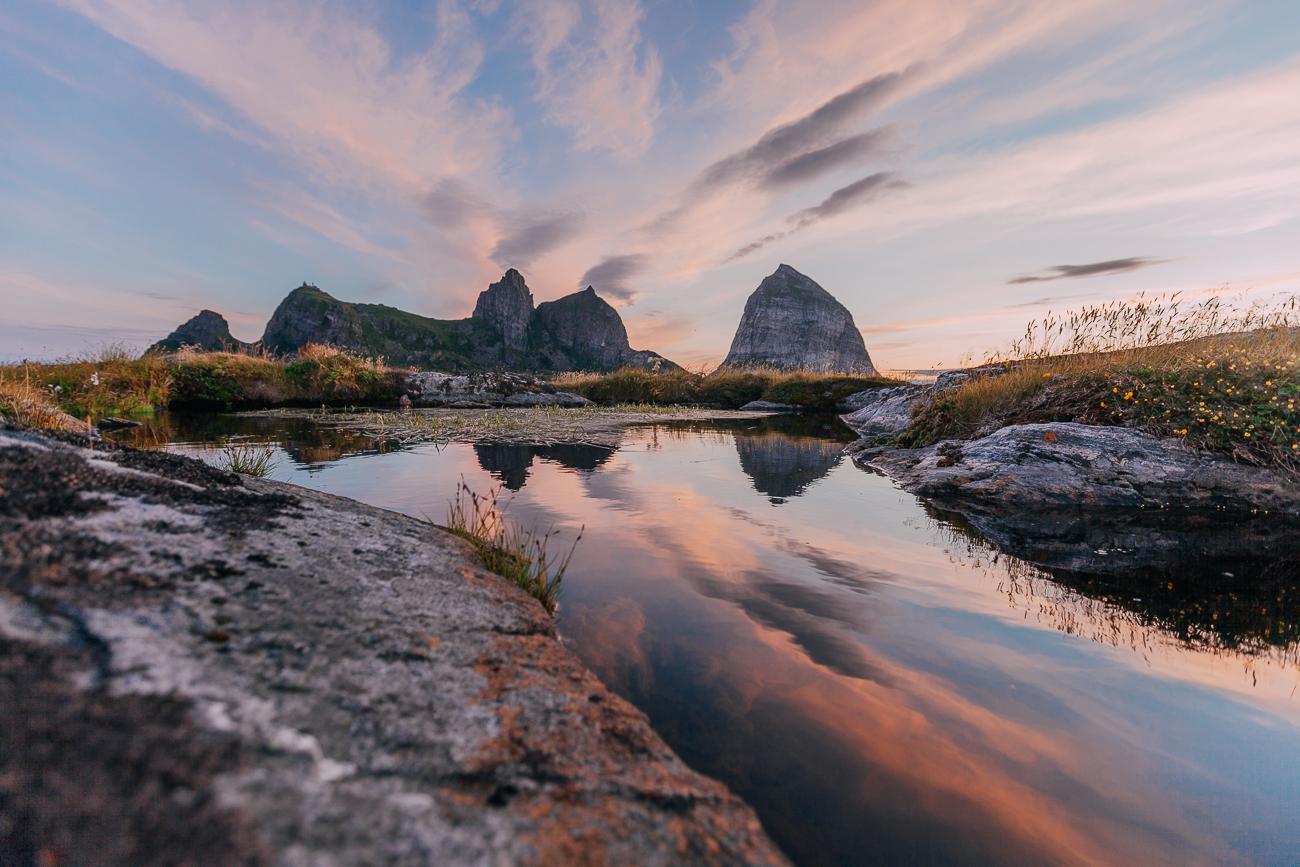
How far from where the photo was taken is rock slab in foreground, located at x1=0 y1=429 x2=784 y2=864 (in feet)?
3.35

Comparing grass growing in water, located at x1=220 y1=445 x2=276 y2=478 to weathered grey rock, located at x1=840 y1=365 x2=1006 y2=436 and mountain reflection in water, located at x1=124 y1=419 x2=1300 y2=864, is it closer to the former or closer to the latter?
mountain reflection in water, located at x1=124 y1=419 x2=1300 y2=864

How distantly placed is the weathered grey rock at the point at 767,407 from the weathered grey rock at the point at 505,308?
159m

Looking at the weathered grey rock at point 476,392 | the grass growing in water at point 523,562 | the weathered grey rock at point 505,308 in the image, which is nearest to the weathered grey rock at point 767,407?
the weathered grey rock at point 476,392

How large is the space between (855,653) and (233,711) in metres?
3.07

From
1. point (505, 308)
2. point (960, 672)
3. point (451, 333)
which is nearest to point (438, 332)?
point (451, 333)

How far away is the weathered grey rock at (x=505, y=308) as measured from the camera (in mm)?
174250

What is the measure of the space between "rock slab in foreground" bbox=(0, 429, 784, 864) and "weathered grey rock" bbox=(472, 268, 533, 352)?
594ft

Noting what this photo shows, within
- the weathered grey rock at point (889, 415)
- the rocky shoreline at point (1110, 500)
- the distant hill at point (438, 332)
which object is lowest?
the rocky shoreline at point (1110, 500)

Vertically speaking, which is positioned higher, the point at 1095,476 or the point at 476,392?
the point at 476,392

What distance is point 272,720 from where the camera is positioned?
4.32 feet

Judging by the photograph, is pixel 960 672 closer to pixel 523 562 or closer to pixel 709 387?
pixel 523 562

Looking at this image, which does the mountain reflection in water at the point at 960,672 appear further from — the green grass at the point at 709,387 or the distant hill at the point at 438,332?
the distant hill at the point at 438,332

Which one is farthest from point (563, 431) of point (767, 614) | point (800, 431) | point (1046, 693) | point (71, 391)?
point (71, 391)

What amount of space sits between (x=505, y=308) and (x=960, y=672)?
185019 millimetres
